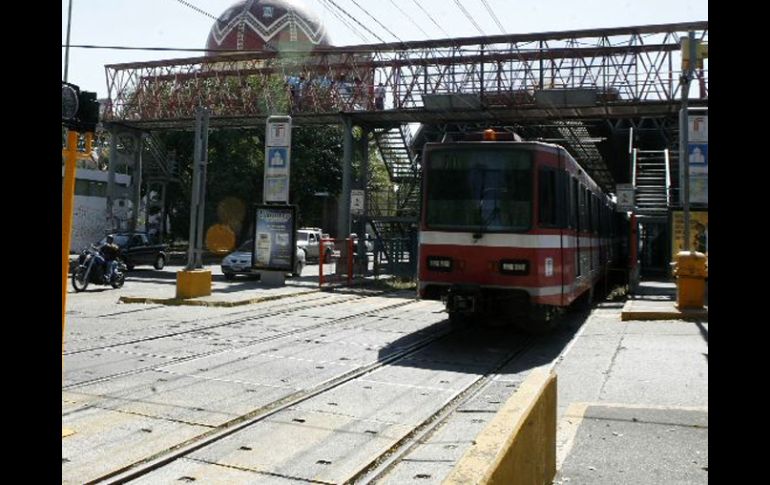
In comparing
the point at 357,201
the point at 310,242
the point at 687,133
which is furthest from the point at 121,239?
the point at 687,133

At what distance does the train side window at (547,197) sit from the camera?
1045cm

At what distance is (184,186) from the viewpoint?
4269 centimetres

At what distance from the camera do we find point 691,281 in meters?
13.2

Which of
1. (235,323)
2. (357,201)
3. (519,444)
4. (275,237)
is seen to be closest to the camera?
(519,444)

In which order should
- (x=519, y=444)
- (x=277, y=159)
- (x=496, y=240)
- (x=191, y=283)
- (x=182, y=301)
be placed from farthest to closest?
(x=277, y=159)
(x=191, y=283)
(x=182, y=301)
(x=496, y=240)
(x=519, y=444)

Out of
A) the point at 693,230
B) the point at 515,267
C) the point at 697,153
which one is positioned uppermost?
the point at 697,153

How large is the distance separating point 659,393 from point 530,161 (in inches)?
170

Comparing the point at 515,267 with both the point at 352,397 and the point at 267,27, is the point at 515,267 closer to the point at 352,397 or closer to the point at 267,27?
the point at 352,397

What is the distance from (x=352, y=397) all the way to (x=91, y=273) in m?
13.9

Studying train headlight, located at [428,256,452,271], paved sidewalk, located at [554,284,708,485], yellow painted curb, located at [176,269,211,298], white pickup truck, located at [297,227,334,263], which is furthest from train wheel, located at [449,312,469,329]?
white pickup truck, located at [297,227,334,263]

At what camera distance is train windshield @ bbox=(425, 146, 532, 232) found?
10453 millimetres
